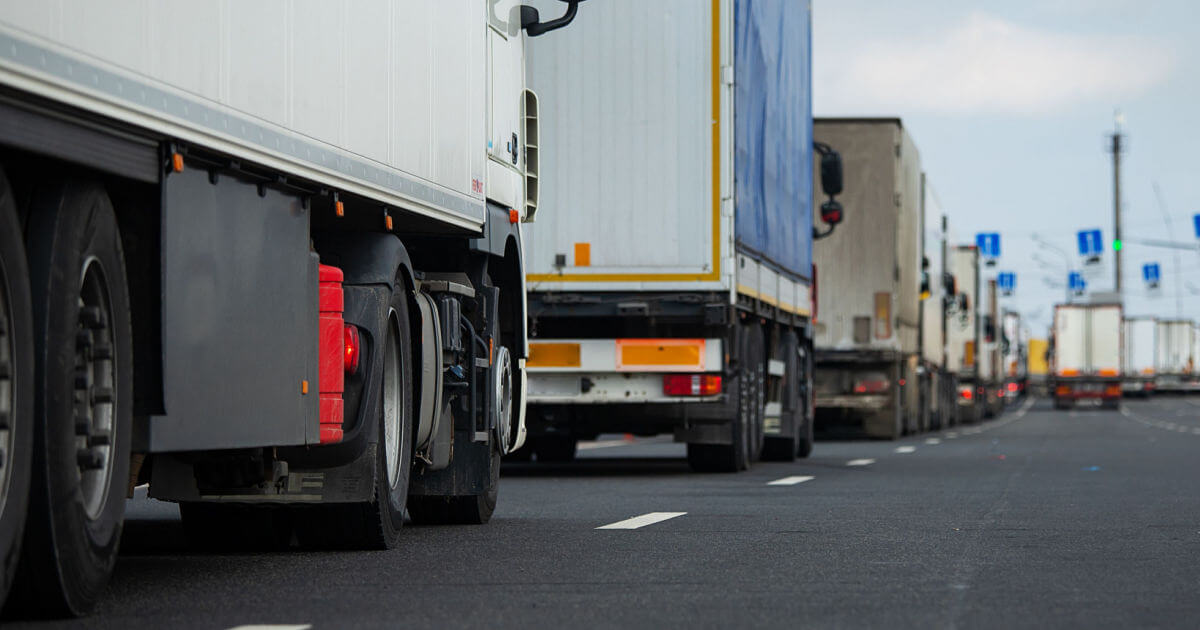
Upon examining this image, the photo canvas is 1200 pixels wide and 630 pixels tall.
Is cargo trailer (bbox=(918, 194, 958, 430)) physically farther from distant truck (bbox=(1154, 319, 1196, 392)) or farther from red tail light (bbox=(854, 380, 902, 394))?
distant truck (bbox=(1154, 319, 1196, 392))

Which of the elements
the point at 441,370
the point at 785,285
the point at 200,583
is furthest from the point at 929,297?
the point at 200,583

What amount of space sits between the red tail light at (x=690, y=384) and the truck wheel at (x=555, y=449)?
172 inches

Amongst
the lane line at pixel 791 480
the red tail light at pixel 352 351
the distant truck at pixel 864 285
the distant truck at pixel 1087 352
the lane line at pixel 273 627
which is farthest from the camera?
the distant truck at pixel 1087 352

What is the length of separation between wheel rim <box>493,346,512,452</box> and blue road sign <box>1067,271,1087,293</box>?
121 meters

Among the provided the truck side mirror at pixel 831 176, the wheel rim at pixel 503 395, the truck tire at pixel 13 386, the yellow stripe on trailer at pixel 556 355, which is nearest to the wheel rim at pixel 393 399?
the wheel rim at pixel 503 395

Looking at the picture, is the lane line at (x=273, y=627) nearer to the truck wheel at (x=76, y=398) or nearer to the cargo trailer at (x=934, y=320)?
the truck wheel at (x=76, y=398)

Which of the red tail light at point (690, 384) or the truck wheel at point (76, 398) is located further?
the red tail light at point (690, 384)

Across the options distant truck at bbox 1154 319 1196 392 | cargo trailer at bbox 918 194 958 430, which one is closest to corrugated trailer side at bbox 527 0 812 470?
cargo trailer at bbox 918 194 958 430

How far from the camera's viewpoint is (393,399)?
9.35 meters

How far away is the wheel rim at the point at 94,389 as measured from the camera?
236 inches

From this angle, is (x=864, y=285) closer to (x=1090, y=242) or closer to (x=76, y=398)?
(x=76, y=398)

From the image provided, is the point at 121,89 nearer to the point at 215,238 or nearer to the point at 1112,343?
the point at 215,238

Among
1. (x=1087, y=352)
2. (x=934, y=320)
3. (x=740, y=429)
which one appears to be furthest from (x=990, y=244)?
(x=740, y=429)

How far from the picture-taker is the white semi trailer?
223 inches
